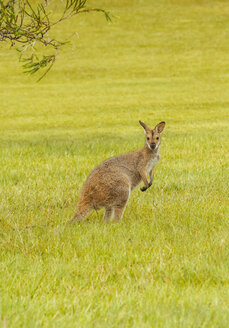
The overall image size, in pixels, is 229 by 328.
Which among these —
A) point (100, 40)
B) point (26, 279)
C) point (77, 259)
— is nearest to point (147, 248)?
point (77, 259)

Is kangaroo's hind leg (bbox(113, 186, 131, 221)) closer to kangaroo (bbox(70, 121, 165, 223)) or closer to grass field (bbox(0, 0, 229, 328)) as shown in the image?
kangaroo (bbox(70, 121, 165, 223))

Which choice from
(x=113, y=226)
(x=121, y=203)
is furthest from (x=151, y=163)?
(x=113, y=226)

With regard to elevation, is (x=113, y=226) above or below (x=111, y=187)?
below

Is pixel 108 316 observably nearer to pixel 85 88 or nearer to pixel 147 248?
pixel 147 248

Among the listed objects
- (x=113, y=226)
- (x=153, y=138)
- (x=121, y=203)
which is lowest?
(x=113, y=226)

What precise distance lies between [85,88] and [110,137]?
18.9 metres

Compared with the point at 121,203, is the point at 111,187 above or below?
above

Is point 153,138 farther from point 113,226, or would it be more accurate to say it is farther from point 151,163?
point 113,226

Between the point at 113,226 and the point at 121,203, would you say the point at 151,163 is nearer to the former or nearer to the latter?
the point at 121,203

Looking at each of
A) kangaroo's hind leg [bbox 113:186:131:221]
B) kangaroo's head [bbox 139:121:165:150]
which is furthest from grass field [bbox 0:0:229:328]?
kangaroo's head [bbox 139:121:165:150]

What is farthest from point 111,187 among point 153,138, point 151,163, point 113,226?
point 153,138

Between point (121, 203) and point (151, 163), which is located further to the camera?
point (151, 163)

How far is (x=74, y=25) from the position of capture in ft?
181

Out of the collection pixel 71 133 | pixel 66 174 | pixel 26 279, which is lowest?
pixel 71 133
